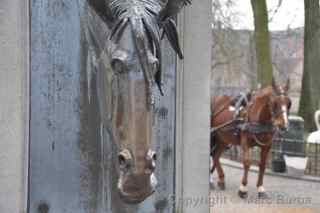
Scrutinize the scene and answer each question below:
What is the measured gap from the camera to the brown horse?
8398 millimetres

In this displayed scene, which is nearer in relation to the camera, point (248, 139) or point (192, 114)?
point (192, 114)

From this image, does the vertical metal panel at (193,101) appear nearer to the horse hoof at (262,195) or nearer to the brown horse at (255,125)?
the brown horse at (255,125)

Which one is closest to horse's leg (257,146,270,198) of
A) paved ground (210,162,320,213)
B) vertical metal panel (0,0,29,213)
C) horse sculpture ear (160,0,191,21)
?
paved ground (210,162,320,213)

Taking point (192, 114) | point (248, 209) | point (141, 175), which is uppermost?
point (192, 114)

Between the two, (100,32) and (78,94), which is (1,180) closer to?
(78,94)

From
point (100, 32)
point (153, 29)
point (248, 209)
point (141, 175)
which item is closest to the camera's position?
point (141, 175)

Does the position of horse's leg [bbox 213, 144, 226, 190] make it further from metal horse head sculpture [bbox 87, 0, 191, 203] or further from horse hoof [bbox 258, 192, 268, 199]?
metal horse head sculpture [bbox 87, 0, 191, 203]

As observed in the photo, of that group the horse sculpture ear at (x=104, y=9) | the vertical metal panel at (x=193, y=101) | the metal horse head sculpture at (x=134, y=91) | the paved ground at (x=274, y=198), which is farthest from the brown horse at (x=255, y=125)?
the metal horse head sculpture at (x=134, y=91)

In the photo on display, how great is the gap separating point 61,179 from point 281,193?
22.6 ft

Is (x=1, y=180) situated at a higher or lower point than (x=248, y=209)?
higher

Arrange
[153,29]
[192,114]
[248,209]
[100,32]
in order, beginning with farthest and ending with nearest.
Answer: [248,209] → [192,114] → [100,32] → [153,29]

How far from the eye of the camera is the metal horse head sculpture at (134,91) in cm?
204

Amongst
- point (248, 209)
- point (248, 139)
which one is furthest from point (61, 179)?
point (248, 139)

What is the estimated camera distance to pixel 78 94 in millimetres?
3123
